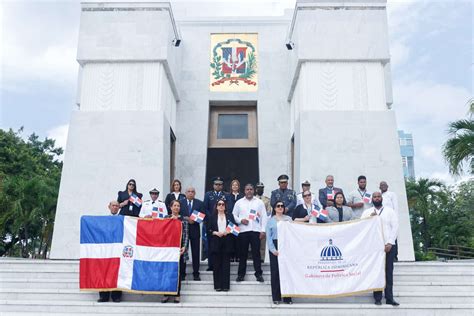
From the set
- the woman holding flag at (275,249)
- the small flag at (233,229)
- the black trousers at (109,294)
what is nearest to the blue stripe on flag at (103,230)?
the black trousers at (109,294)

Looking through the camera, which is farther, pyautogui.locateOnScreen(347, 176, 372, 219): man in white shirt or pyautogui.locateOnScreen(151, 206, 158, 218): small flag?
pyautogui.locateOnScreen(347, 176, 372, 219): man in white shirt

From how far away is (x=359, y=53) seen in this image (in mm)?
12312

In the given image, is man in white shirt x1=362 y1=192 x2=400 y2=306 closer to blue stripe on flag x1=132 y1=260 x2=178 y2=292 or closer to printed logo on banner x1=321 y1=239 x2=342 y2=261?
printed logo on banner x1=321 y1=239 x2=342 y2=261

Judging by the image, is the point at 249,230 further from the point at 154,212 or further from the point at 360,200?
the point at 360,200

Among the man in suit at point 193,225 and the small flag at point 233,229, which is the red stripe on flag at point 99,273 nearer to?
the man in suit at point 193,225

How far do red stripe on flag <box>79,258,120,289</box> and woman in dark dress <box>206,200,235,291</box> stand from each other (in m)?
1.68

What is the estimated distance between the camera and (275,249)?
22.4 feet

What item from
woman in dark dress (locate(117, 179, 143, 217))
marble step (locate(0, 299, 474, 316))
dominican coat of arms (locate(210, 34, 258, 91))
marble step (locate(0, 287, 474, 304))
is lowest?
marble step (locate(0, 299, 474, 316))

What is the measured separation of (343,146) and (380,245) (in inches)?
205

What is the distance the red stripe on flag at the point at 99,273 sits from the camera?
686 cm

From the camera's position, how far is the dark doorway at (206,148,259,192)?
14422 mm

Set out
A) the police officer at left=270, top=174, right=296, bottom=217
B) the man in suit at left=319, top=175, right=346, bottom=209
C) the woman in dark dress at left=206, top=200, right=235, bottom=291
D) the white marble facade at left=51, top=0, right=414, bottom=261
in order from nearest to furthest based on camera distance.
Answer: the woman in dark dress at left=206, top=200, right=235, bottom=291 < the police officer at left=270, top=174, right=296, bottom=217 < the man in suit at left=319, top=175, right=346, bottom=209 < the white marble facade at left=51, top=0, right=414, bottom=261

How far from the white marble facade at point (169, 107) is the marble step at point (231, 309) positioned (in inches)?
175

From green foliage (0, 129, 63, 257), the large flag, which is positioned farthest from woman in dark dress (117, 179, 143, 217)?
green foliage (0, 129, 63, 257)
